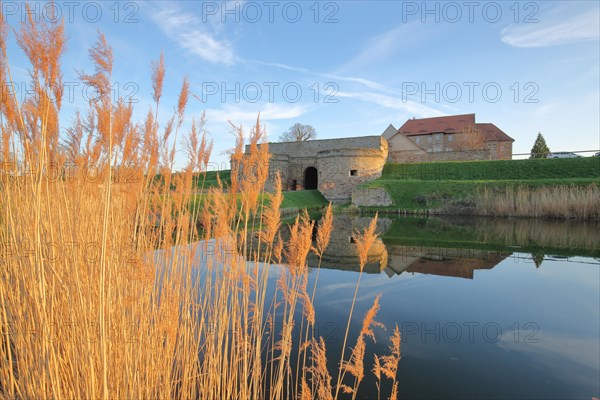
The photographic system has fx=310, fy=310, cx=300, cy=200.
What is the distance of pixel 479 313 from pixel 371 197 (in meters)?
17.1

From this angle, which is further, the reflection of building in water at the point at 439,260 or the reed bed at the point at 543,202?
the reed bed at the point at 543,202

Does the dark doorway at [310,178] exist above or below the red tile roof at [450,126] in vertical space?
below

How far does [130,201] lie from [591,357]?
5.50m

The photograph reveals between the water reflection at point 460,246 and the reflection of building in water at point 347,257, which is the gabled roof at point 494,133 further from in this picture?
the reflection of building in water at point 347,257

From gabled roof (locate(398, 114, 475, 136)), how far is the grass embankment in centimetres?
1919

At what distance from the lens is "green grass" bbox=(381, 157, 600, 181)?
19.8 m

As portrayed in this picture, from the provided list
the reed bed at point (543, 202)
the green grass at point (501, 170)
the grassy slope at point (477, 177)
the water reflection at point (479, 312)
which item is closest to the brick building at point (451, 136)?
the green grass at point (501, 170)

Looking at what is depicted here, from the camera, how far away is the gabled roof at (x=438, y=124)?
41500 mm

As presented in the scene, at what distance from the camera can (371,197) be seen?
2180cm

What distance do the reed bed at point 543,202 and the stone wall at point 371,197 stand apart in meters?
5.54

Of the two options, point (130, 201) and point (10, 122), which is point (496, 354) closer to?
point (130, 201)

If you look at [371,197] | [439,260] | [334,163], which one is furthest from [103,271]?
[334,163]

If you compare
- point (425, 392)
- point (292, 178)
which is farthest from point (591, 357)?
point (292, 178)

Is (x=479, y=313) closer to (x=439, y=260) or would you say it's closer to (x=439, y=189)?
(x=439, y=260)
